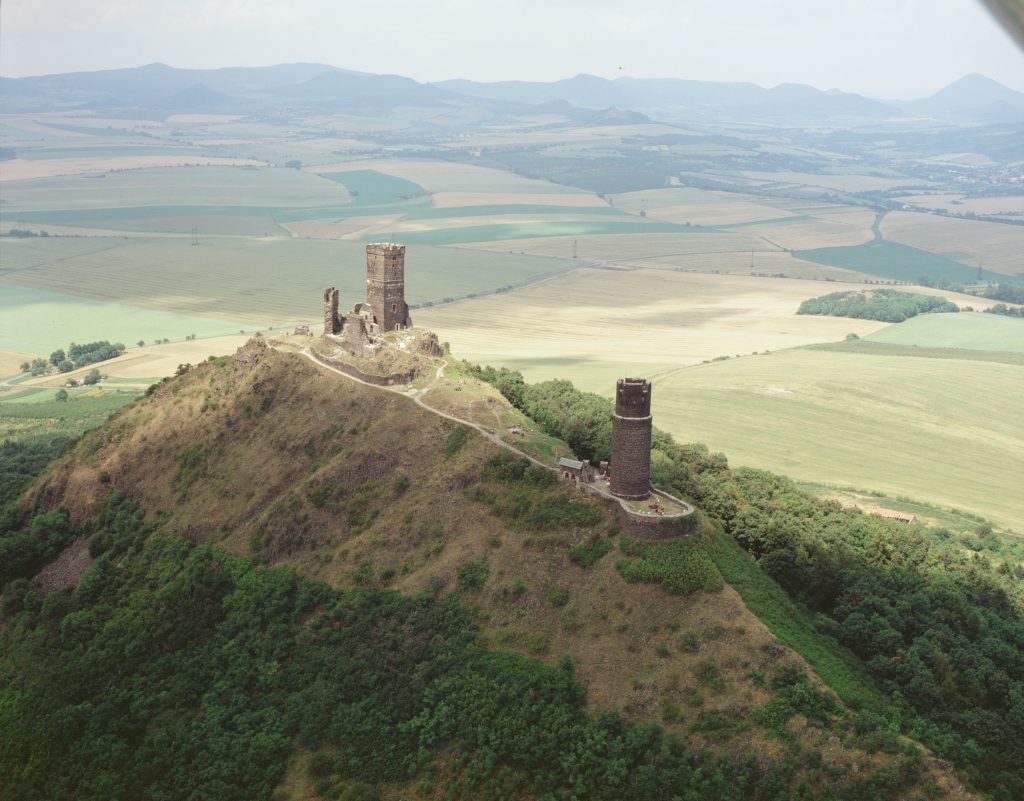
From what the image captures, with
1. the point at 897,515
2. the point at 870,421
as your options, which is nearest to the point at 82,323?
the point at 870,421

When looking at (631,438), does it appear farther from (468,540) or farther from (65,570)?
(65,570)

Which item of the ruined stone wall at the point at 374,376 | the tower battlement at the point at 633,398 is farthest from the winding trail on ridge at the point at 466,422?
the tower battlement at the point at 633,398

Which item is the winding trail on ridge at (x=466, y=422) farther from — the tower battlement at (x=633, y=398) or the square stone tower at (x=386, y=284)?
the square stone tower at (x=386, y=284)

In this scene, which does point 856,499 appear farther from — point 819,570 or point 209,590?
point 209,590

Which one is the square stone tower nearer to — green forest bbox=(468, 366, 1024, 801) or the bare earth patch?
green forest bbox=(468, 366, 1024, 801)

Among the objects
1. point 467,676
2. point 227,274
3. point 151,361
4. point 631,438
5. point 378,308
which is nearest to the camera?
point 467,676

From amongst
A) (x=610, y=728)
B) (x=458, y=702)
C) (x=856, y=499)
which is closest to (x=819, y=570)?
(x=610, y=728)

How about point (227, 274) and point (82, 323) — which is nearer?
point (82, 323)

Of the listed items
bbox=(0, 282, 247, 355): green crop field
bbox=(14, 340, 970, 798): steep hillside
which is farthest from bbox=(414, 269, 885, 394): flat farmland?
bbox=(14, 340, 970, 798): steep hillside
